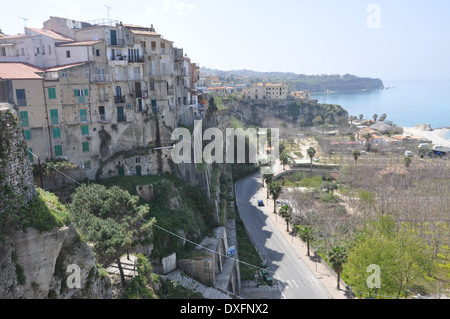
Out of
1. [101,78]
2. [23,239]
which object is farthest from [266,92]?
[23,239]

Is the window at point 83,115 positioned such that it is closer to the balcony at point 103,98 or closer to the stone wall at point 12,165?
the balcony at point 103,98

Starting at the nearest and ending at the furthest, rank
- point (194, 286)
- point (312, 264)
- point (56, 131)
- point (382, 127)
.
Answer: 1. point (194, 286)
2. point (56, 131)
3. point (312, 264)
4. point (382, 127)

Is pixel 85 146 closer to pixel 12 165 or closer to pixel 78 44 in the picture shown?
pixel 78 44

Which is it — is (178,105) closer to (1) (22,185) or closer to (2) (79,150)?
(2) (79,150)

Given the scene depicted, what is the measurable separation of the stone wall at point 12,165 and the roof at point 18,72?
574 inches

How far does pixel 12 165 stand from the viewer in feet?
43.7

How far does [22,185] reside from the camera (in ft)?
45.1

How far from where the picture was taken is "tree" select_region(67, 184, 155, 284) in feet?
64.5

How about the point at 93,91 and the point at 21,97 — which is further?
the point at 93,91

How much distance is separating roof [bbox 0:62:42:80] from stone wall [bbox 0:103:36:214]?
1458 centimetres

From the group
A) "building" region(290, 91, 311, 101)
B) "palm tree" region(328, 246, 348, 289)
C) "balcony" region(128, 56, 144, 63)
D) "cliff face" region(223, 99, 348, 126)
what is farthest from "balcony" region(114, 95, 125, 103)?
"building" region(290, 91, 311, 101)

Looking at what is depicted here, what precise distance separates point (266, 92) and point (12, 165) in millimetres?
132171
